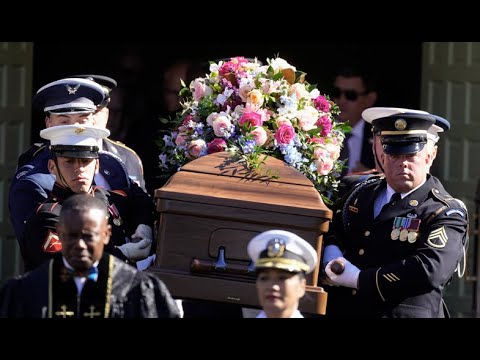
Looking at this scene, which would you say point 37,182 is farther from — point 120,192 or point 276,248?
point 276,248

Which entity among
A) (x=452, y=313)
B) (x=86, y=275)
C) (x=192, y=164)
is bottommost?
(x=452, y=313)

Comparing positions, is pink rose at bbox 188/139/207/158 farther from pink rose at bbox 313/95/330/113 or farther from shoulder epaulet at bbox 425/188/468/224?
shoulder epaulet at bbox 425/188/468/224

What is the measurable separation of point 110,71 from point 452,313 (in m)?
2.79

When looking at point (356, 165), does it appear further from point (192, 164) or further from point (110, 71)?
point (192, 164)

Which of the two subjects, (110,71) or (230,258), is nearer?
(230,258)

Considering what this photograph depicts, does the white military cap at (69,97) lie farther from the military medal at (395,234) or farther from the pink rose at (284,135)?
the military medal at (395,234)

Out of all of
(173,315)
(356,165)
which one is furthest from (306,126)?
(356,165)

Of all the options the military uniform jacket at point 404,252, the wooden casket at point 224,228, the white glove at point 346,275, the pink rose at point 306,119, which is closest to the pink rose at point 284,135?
the pink rose at point 306,119

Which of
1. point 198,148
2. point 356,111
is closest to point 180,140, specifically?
point 198,148

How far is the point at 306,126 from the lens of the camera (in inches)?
268

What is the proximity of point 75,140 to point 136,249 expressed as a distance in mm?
563

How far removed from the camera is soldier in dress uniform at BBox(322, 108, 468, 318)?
6344mm

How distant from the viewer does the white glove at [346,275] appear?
21.1 ft

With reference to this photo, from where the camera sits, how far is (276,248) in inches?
226
